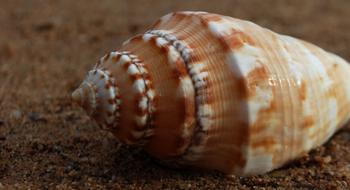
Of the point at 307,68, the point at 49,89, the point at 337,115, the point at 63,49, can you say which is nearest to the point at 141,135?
the point at 307,68

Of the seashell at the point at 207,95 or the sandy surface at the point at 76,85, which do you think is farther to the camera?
the sandy surface at the point at 76,85

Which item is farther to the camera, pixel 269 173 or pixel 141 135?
pixel 269 173

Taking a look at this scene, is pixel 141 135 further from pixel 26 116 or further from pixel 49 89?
pixel 49 89

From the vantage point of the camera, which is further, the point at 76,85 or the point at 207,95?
the point at 76,85

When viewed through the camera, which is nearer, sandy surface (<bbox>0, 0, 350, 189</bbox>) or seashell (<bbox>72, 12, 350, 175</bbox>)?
seashell (<bbox>72, 12, 350, 175</bbox>)
